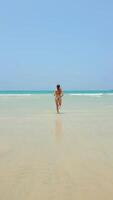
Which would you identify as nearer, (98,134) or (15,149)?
(15,149)

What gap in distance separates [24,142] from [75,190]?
334 centimetres

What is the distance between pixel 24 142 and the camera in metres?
7.07

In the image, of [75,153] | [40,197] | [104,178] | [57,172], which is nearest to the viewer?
[40,197]

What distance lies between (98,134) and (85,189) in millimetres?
4425

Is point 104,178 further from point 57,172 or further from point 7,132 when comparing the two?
point 7,132

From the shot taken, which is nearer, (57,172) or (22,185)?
(22,185)

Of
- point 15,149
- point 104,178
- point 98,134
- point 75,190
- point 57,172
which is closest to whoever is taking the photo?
point 75,190

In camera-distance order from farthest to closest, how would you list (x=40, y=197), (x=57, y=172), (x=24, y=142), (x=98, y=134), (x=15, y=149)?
(x=98, y=134) → (x=24, y=142) → (x=15, y=149) → (x=57, y=172) → (x=40, y=197)

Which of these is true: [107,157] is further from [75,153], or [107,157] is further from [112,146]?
[112,146]

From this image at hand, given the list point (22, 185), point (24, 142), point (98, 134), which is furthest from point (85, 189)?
point (98, 134)

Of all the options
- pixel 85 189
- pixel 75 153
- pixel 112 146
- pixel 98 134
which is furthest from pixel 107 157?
pixel 98 134

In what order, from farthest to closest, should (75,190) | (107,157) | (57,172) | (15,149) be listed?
(15,149) < (107,157) < (57,172) < (75,190)

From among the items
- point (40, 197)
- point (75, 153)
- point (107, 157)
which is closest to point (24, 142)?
point (75, 153)

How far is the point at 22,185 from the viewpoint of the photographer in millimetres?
4016
